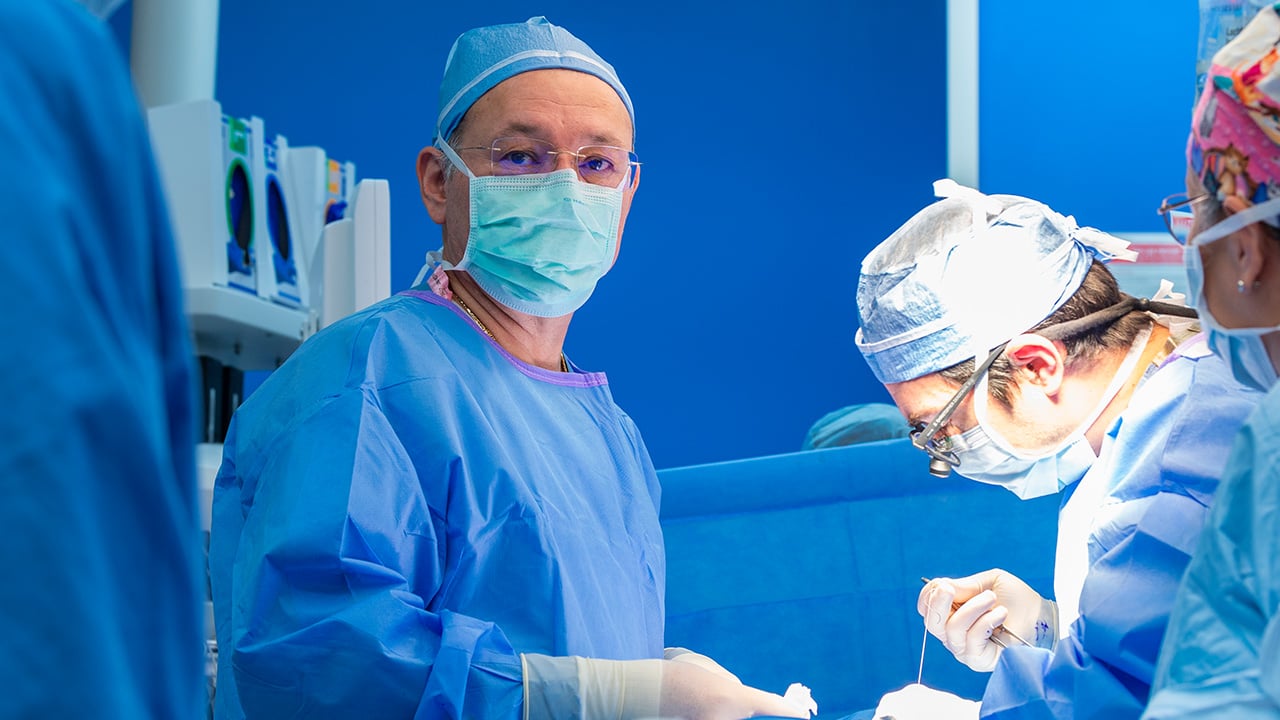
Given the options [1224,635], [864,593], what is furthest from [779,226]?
[1224,635]

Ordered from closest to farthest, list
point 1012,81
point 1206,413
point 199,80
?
point 1206,413 → point 1012,81 → point 199,80

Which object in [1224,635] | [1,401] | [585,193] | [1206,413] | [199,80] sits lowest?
[1224,635]

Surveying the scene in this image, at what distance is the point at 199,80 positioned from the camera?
3.78m

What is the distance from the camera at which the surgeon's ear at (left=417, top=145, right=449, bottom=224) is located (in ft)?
6.42

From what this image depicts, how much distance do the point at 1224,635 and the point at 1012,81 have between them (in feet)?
9.27

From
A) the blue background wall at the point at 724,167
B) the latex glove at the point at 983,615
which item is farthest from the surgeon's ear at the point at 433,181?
the blue background wall at the point at 724,167

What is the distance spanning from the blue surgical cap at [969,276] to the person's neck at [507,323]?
49 centimetres

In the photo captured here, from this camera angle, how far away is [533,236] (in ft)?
5.99

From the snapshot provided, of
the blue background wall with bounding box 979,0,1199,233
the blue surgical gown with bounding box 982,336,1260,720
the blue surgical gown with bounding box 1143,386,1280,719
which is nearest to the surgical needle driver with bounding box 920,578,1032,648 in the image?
the blue surgical gown with bounding box 982,336,1260,720

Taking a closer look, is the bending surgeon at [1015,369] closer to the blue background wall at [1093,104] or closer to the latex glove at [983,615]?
the latex glove at [983,615]

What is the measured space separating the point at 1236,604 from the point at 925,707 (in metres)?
0.98

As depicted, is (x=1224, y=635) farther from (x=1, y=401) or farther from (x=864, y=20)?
(x=864, y=20)

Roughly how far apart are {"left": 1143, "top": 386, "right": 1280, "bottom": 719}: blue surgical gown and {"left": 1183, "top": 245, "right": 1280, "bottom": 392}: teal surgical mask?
0.16 meters

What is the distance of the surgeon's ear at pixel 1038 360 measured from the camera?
1.76m
